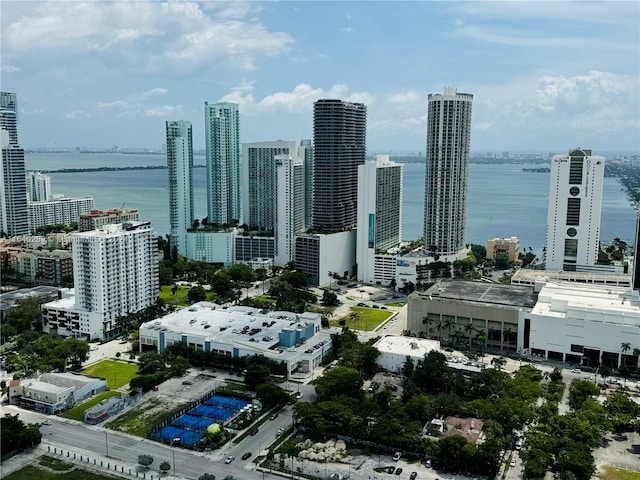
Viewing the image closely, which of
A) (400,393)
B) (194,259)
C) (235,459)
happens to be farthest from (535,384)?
(194,259)

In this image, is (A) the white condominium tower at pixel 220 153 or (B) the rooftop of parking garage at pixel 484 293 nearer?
(B) the rooftop of parking garage at pixel 484 293

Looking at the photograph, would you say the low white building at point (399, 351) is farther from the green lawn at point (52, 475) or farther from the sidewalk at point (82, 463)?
the green lawn at point (52, 475)

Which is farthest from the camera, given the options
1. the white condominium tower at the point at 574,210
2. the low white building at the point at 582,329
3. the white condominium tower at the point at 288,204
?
the white condominium tower at the point at 288,204

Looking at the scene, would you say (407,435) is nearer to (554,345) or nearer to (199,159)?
(554,345)

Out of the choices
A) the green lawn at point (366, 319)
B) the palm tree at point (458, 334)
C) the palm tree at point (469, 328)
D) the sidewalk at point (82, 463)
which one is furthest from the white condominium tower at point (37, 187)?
A: the palm tree at point (469, 328)

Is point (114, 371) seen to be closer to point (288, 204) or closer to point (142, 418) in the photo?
point (142, 418)

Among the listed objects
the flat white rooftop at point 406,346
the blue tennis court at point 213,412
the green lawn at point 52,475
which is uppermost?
the flat white rooftop at point 406,346

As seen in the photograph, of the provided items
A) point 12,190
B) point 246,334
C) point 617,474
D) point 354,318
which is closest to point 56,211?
point 12,190
